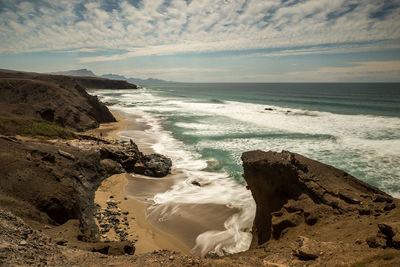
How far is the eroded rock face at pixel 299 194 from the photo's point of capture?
6.68 meters

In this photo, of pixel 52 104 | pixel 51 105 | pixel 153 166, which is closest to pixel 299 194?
pixel 153 166

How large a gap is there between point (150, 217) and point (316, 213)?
22.2ft

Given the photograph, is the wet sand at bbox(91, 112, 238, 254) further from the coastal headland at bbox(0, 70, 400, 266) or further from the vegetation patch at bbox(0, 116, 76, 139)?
the vegetation patch at bbox(0, 116, 76, 139)

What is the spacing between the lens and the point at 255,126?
107 feet

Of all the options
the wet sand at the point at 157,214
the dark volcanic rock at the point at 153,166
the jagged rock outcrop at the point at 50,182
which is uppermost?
the jagged rock outcrop at the point at 50,182

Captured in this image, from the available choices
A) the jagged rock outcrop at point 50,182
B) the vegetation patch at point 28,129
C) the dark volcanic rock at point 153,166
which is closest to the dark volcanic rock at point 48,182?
the jagged rock outcrop at point 50,182

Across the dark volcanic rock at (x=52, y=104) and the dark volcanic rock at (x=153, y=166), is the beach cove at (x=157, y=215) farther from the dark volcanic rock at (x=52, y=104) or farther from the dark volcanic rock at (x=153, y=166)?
the dark volcanic rock at (x=52, y=104)

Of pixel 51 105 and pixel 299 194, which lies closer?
pixel 299 194

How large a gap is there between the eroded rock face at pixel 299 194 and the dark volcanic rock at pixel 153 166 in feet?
24.3

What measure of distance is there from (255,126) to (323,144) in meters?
10.8

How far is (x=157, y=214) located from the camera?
35.9 feet

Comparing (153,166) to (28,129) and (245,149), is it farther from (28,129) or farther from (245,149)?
(245,149)

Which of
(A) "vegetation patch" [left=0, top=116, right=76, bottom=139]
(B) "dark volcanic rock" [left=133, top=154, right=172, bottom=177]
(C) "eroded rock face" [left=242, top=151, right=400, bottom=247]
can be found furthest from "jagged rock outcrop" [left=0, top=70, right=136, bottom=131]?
(C) "eroded rock face" [left=242, top=151, right=400, bottom=247]

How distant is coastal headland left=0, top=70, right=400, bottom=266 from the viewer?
4.80 meters
